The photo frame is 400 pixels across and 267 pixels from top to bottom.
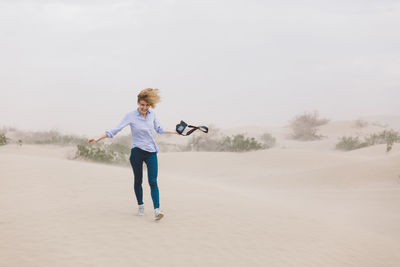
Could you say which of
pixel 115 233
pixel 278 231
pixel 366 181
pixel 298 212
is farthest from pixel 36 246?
pixel 366 181

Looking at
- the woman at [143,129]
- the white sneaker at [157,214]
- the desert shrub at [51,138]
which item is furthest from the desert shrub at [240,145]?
the woman at [143,129]

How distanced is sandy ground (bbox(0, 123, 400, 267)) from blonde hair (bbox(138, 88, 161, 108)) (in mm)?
1999

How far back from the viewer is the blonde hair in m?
6.54

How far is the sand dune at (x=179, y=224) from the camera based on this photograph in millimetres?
5730

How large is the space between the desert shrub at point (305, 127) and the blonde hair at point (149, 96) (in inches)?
1116

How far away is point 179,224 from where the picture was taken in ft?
23.3

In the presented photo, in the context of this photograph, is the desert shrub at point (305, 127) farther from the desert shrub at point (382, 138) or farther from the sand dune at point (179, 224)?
the sand dune at point (179, 224)

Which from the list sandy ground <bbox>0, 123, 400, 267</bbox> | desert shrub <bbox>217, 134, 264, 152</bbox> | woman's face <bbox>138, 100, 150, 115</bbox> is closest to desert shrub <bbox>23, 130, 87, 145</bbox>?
desert shrub <bbox>217, 134, 264, 152</bbox>

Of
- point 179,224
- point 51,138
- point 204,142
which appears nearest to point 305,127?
point 204,142

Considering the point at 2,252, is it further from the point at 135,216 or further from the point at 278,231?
the point at 278,231

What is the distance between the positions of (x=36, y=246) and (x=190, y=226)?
2444 mm

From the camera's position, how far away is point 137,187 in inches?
279

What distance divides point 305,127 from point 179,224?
28809 mm

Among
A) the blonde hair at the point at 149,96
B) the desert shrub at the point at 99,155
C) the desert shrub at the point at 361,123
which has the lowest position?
the desert shrub at the point at 99,155
